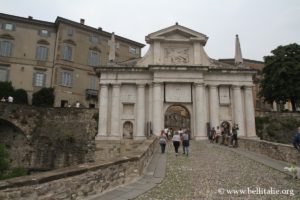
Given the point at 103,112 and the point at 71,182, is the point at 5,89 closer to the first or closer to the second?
the point at 103,112

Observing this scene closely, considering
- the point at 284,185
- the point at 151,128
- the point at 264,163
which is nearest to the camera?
the point at 284,185

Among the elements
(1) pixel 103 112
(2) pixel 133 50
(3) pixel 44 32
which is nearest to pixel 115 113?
(1) pixel 103 112

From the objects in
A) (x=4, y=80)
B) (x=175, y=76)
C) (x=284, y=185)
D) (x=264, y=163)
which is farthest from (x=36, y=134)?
(x=284, y=185)

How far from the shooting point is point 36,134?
96.8ft

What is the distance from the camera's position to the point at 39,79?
3766cm

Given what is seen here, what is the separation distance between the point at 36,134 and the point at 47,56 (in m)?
13.8

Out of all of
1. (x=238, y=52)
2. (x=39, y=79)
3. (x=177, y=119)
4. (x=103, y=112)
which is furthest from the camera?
(x=177, y=119)

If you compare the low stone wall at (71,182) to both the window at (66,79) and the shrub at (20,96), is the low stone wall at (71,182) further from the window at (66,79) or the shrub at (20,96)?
the window at (66,79)

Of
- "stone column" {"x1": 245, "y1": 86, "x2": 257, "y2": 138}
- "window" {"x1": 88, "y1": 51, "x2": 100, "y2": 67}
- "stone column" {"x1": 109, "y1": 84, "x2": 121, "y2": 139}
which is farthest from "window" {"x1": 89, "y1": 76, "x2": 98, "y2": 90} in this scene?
"stone column" {"x1": 245, "y1": 86, "x2": 257, "y2": 138}

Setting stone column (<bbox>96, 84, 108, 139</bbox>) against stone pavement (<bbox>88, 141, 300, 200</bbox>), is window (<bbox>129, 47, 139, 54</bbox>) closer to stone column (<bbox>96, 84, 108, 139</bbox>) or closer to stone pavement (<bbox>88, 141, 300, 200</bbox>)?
stone column (<bbox>96, 84, 108, 139</bbox>)

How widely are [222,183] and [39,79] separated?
34.4 m

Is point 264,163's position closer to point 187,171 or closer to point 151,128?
point 187,171

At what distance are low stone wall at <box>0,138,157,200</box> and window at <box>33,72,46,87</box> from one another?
32.4m

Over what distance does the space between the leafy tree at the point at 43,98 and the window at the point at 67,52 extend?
5665 mm
